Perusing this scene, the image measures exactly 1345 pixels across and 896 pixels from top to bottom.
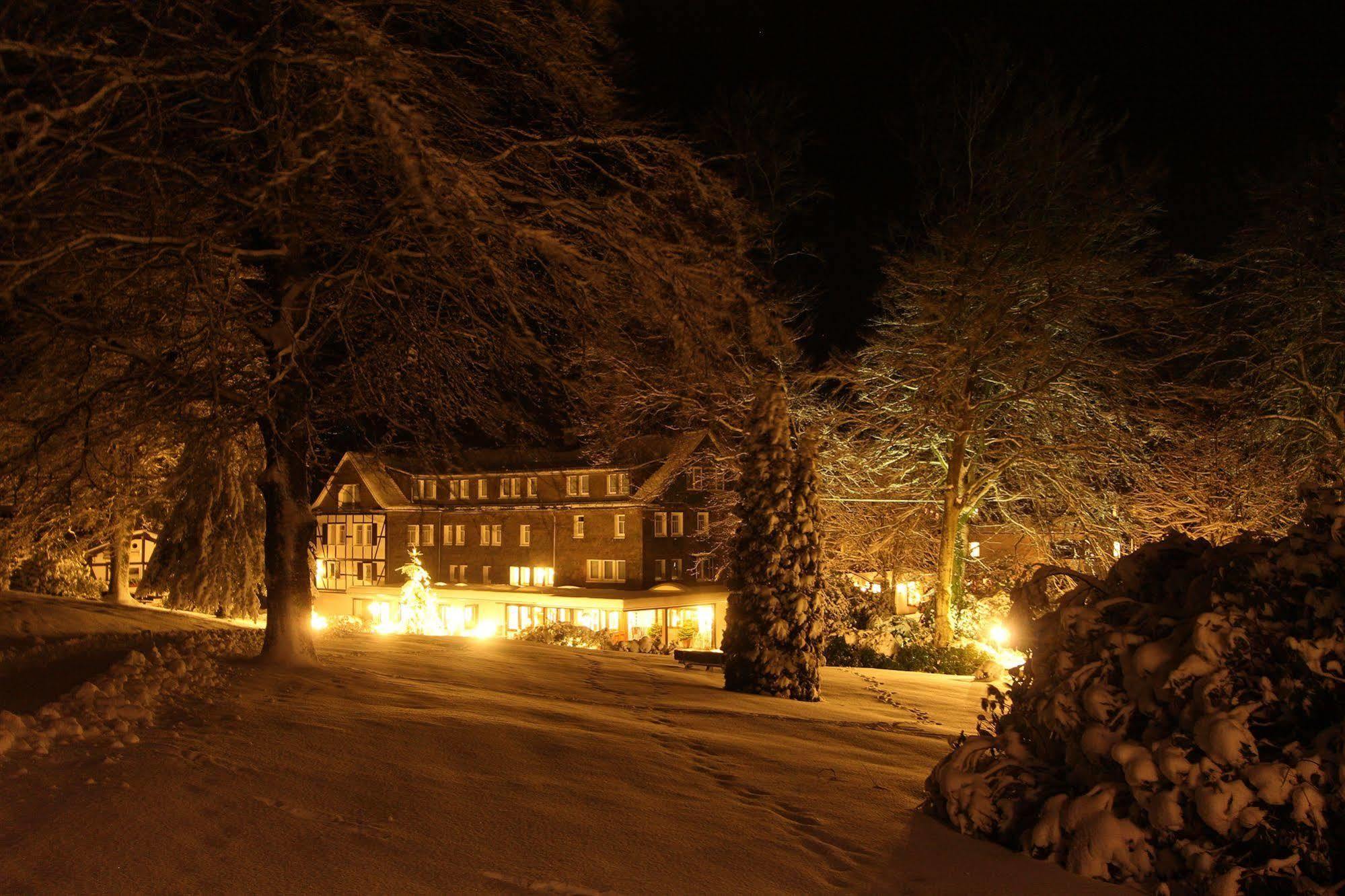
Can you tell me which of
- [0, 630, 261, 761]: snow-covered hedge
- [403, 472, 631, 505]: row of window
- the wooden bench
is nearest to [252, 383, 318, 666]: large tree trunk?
[0, 630, 261, 761]: snow-covered hedge

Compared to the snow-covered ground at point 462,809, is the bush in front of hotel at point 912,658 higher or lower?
lower

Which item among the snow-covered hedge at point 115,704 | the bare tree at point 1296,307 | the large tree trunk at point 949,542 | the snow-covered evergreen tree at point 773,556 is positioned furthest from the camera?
the large tree trunk at point 949,542

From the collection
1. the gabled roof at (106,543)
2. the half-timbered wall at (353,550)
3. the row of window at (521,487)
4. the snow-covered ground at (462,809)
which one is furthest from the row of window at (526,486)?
the snow-covered ground at (462,809)

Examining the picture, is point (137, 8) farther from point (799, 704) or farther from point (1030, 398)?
point (1030, 398)

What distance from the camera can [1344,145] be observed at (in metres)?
20.9

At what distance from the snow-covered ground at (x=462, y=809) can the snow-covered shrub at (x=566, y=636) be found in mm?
20551

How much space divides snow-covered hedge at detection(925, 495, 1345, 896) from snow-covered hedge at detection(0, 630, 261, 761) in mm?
4931

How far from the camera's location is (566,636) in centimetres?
2933

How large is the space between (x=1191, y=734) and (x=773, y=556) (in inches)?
439

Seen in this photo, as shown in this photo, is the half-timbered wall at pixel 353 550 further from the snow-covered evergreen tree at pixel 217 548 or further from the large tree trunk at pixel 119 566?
the snow-covered evergreen tree at pixel 217 548

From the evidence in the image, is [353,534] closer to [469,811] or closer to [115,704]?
[115,704]

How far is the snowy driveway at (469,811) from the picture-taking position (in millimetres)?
4156

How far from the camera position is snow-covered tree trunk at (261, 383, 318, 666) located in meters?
10.4

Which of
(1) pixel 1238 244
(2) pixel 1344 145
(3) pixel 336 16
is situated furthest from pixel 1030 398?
(3) pixel 336 16
